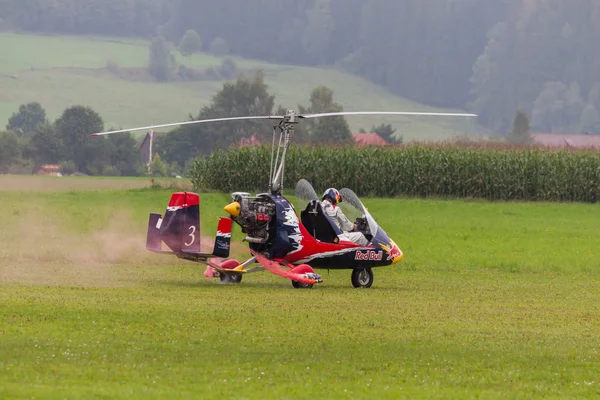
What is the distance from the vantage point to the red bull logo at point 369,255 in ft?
84.0

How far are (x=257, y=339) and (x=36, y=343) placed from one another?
3.11m

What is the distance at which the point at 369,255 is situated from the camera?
1012 inches

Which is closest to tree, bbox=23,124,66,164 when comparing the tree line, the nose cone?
the tree line

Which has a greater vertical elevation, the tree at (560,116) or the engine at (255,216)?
the tree at (560,116)

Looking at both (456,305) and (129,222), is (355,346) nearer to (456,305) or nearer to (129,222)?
(456,305)

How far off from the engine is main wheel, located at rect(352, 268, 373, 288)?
7.57 ft

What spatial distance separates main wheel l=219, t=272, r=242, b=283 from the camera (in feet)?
83.8

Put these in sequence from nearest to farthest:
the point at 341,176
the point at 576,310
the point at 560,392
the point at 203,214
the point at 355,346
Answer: the point at 560,392 < the point at 355,346 < the point at 576,310 < the point at 203,214 < the point at 341,176

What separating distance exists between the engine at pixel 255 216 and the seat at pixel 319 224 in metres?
1.06

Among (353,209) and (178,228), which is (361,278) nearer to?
(353,209)

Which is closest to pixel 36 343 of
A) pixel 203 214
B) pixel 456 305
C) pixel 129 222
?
pixel 456 305

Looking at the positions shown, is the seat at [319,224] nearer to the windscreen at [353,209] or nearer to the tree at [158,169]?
the windscreen at [353,209]

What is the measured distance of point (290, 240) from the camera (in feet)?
82.6

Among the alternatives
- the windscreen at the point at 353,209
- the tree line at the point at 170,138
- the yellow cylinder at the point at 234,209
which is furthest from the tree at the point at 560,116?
the yellow cylinder at the point at 234,209
